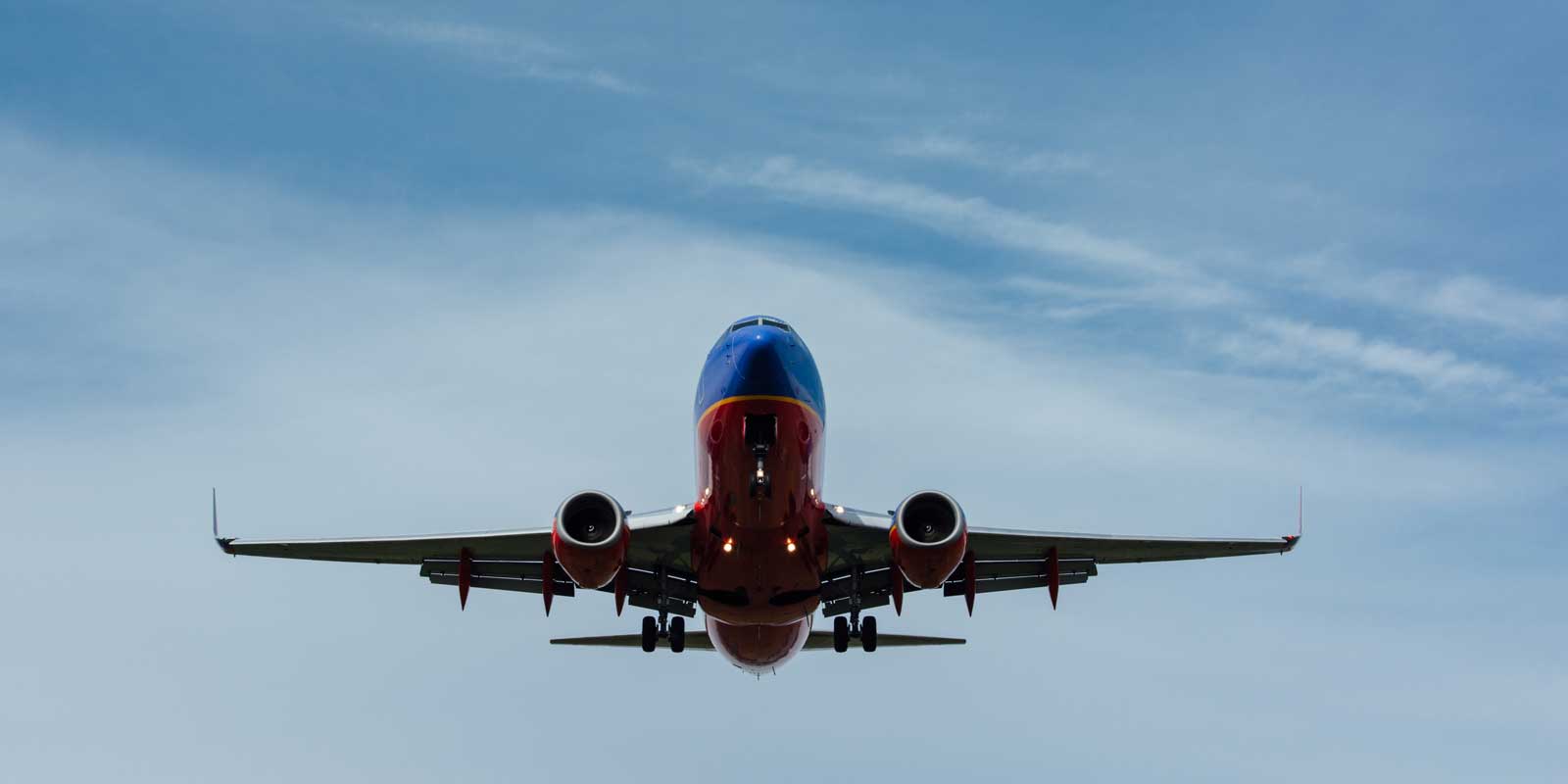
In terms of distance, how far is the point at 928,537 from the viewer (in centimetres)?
2591

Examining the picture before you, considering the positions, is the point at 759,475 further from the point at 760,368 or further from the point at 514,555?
the point at 514,555

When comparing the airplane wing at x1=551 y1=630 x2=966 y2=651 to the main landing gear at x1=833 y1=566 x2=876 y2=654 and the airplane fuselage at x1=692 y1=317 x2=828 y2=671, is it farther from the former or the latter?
the airplane fuselage at x1=692 y1=317 x2=828 y2=671

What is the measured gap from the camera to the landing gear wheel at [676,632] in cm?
3200

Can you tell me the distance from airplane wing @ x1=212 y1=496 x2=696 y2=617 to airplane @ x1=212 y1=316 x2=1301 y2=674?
0.14 ft

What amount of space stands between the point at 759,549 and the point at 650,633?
5608 millimetres

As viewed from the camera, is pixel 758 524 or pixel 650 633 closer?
pixel 758 524

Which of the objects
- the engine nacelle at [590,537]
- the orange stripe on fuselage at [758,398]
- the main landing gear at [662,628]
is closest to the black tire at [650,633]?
the main landing gear at [662,628]

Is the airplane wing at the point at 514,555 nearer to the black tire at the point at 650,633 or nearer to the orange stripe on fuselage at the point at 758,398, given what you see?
the black tire at the point at 650,633

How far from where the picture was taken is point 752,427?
24.6m

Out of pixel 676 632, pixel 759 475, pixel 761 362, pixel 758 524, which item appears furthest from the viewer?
pixel 676 632

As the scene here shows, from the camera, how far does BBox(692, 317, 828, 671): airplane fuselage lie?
24.6 metres

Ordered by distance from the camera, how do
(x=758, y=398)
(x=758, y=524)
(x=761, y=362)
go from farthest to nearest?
(x=758, y=524), (x=761, y=362), (x=758, y=398)

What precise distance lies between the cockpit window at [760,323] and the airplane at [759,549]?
24 mm

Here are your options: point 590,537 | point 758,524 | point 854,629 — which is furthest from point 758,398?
point 854,629
